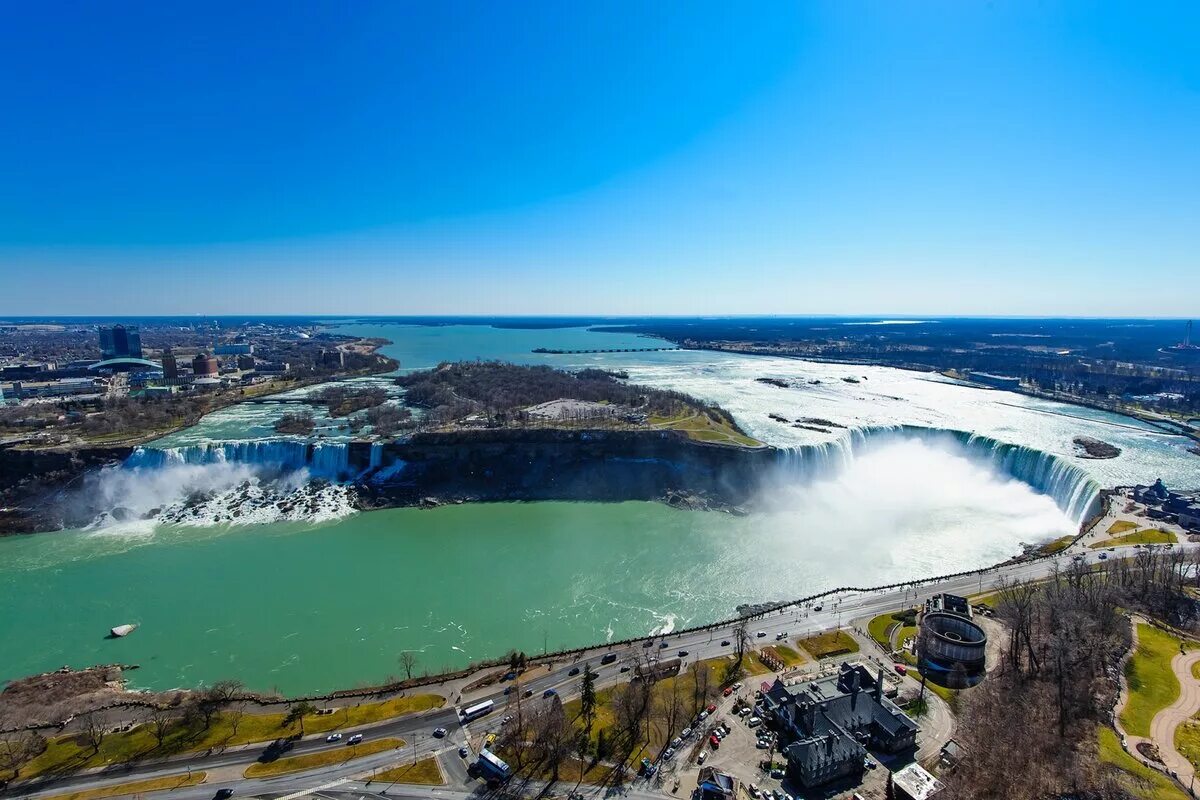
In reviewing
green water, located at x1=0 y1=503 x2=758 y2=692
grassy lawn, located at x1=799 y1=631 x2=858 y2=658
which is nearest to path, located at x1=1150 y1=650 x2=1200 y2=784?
grassy lawn, located at x1=799 y1=631 x2=858 y2=658

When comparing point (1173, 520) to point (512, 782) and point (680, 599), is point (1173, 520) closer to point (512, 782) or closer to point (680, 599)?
point (680, 599)

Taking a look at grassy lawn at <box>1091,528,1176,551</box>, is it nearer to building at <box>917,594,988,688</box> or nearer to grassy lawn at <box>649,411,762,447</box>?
building at <box>917,594,988,688</box>

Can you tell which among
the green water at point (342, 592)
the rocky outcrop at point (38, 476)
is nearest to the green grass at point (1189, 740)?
the green water at point (342, 592)

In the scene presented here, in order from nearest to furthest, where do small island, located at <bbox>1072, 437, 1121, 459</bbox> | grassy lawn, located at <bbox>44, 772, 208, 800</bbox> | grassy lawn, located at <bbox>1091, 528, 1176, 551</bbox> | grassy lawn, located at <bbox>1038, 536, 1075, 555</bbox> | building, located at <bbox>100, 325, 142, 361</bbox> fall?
grassy lawn, located at <bbox>44, 772, 208, 800</bbox>
grassy lawn, located at <bbox>1038, 536, 1075, 555</bbox>
grassy lawn, located at <bbox>1091, 528, 1176, 551</bbox>
small island, located at <bbox>1072, 437, 1121, 459</bbox>
building, located at <bbox>100, 325, 142, 361</bbox>

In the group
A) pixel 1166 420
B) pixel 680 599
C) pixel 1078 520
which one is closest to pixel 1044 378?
pixel 1166 420

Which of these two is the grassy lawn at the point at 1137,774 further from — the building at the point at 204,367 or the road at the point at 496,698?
the building at the point at 204,367

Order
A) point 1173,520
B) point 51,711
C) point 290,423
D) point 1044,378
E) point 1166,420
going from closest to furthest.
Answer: point 51,711, point 1173,520, point 290,423, point 1166,420, point 1044,378

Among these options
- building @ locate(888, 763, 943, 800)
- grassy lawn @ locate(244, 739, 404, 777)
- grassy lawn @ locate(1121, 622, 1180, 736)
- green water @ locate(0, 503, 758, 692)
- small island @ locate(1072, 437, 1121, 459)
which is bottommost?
green water @ locate(0, 503, 758, 692)
